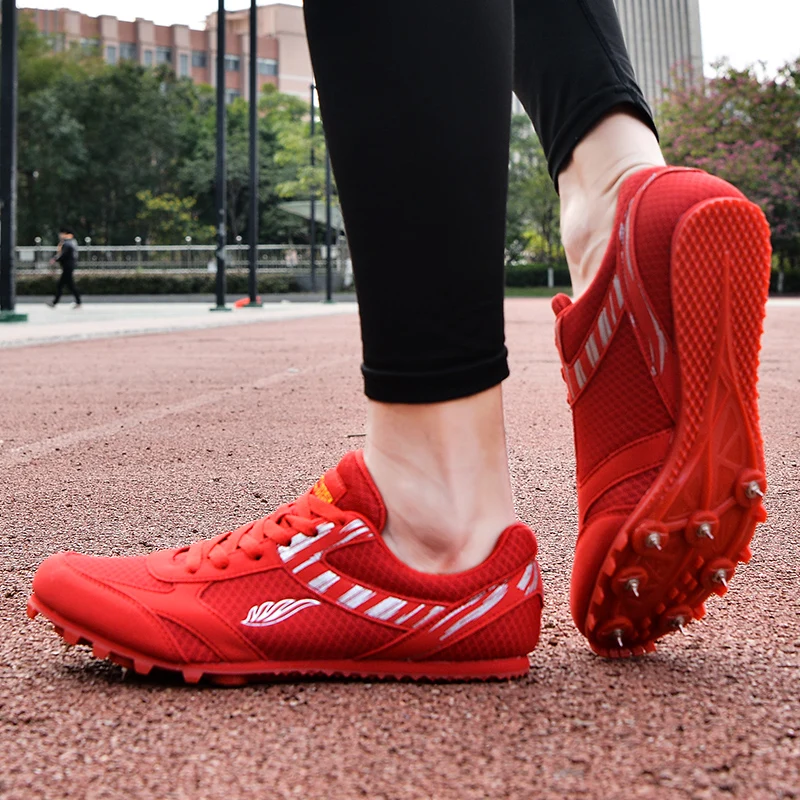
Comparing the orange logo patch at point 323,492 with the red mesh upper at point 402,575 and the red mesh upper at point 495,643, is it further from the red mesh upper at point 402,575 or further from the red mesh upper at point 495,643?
the red mesh upper at point 495,643

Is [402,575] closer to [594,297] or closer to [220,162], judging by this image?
[594,297]

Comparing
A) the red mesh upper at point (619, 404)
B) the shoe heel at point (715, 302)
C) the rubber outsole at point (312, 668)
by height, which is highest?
the shoe heel at point (715, 302)

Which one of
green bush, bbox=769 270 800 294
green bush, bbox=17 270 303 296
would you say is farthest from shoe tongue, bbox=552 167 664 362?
green bush, bbox=769 270 800 294

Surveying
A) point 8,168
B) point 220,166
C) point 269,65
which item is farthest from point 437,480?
point 269,65

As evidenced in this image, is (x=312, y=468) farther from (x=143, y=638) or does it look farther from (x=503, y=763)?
(x=503, y=763)

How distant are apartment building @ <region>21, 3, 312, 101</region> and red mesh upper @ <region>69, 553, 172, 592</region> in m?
77.0

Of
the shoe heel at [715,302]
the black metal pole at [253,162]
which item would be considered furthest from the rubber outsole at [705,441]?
the black metal pole at [253,162]

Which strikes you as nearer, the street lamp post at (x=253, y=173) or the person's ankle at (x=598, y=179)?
the person's ankle at (x=598, y=179)

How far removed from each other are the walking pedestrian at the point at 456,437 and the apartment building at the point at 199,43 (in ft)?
253

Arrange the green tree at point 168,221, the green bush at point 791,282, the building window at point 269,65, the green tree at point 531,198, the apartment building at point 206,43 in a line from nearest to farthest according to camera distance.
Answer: the green bush at point 791,282 → the green tree at point 531,198 → the green tree at point 168,221 → the apartment building at point 206,43 → the building window at point 269,65

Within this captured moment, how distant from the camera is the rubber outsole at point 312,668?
3.73 ft

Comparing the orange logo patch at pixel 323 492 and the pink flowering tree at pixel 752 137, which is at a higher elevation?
the pink flowering tree at pixel 752 137

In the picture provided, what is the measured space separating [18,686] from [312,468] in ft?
5.11

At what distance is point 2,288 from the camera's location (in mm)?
11781
